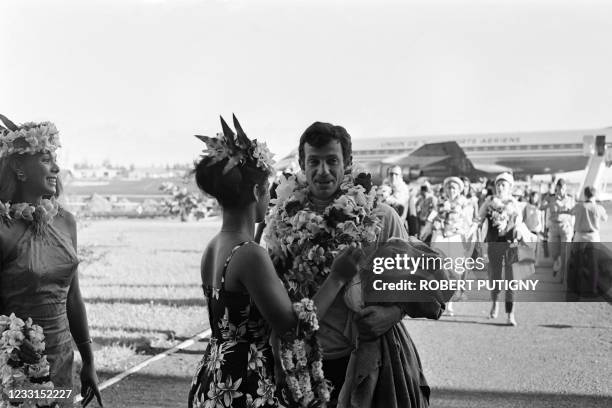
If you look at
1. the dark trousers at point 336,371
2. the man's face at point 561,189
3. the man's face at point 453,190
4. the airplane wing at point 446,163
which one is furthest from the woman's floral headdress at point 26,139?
the airplane wing at point 446,163

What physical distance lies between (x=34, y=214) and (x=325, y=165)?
120cm

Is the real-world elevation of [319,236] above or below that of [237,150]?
below

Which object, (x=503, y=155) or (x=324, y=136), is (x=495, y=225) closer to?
(x=324, y=136)

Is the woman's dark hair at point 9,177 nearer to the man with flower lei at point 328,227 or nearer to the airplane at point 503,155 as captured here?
the man with flower lei at point 328,227

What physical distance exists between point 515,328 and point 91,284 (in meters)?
6.49

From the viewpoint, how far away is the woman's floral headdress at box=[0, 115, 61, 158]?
297 cm

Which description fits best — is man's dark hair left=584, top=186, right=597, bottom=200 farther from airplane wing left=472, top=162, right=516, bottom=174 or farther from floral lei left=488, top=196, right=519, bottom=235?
airplane wing left=472, top=162, right=516, bottom=174

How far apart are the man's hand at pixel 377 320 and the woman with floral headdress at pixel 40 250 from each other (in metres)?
1.16

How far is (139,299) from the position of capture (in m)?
9.64

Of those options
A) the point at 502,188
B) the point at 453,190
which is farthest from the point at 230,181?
the point at 453,190

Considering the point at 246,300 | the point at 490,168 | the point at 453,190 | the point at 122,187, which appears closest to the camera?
the point at 246,300

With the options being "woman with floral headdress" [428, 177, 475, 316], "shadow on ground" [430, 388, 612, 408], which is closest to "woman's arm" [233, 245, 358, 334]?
"shadow on ground" [430, 388, 612, 408]

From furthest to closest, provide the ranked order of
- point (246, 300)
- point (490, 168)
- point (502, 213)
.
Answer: point (490, 168) → point (502, 213) → point (246, 300)

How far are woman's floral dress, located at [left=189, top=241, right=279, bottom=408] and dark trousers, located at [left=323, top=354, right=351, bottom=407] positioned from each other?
585 mm
